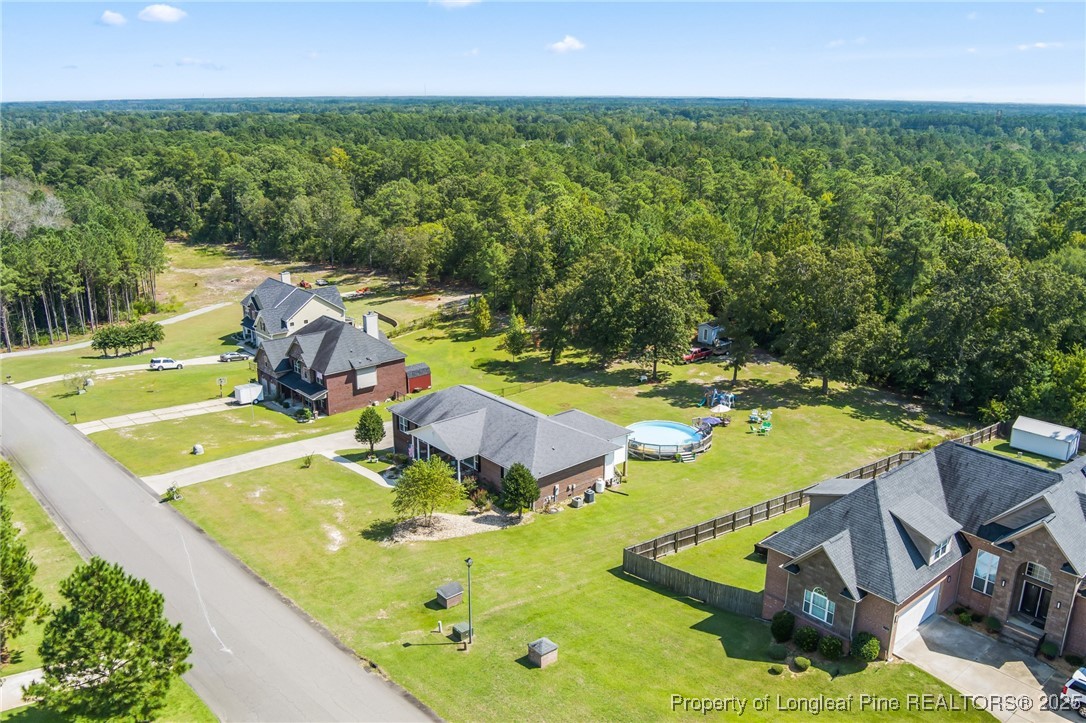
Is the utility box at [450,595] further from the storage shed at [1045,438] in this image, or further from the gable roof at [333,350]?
the storage shed at [1045,438]

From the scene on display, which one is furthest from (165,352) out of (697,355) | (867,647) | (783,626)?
(867,647)

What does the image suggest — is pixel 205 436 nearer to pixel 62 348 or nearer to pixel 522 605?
pixel 522 605

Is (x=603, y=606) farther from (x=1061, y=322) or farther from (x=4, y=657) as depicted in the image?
(x=1061, y=322)

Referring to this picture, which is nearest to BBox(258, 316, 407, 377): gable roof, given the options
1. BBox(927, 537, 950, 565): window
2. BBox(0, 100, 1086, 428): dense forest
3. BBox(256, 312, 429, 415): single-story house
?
BBox(256, 312, 429, 415): single-story house

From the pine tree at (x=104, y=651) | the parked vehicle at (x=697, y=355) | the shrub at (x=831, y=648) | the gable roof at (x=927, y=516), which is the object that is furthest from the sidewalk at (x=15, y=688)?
the parked vehicle at (x=697, y=355)

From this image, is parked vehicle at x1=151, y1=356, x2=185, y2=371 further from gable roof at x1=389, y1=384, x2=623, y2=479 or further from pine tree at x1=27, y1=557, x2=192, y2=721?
pine tree at x1=27, y1=557, x2=192, y2=721

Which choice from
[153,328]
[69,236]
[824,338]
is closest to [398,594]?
[824,338]
